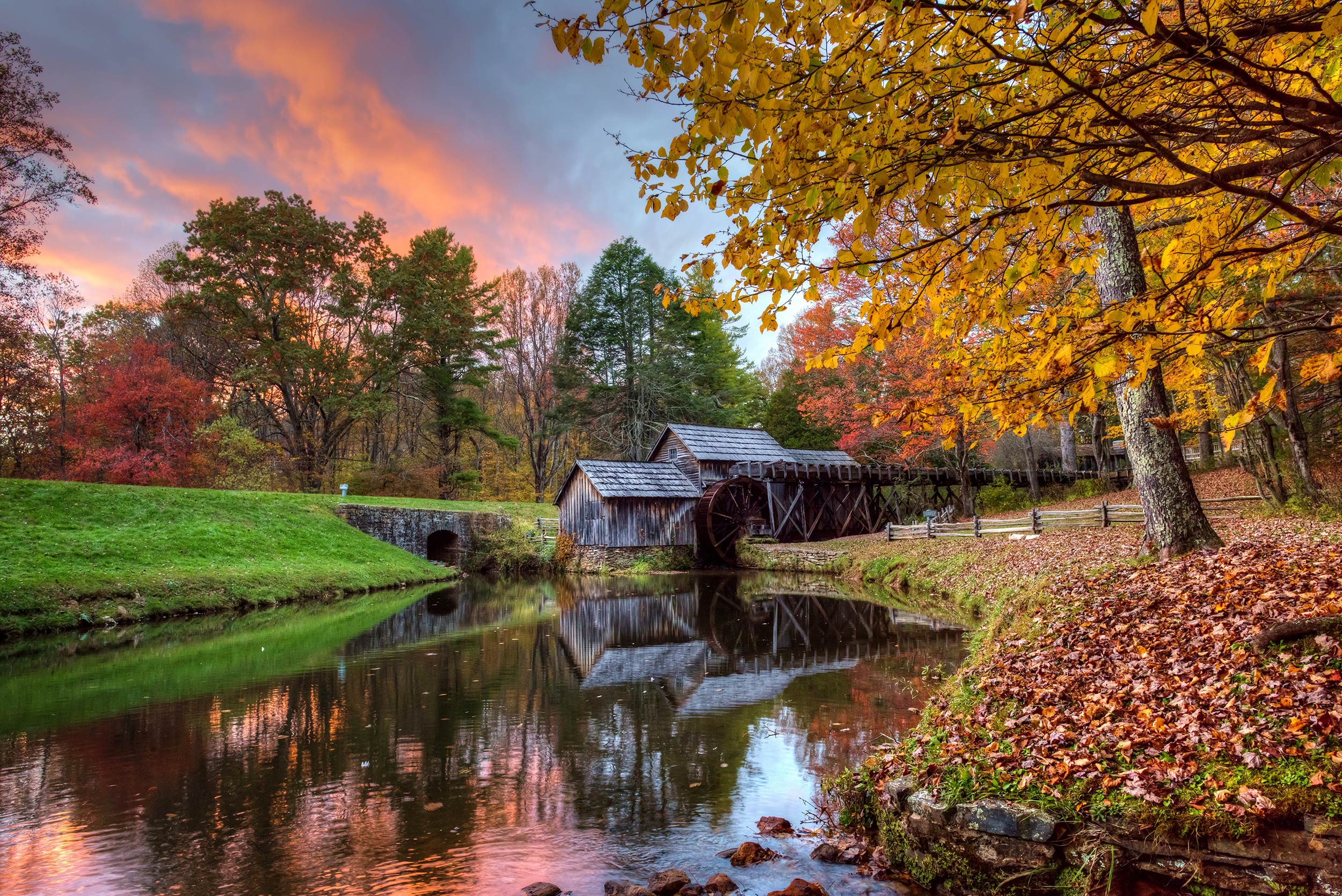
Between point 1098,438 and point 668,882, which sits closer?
point 668,882

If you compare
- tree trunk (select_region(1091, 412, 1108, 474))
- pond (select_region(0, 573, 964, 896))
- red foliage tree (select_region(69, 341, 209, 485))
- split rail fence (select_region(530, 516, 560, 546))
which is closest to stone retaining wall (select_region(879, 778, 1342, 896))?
pond (select_region(0, 573, 964, 896))

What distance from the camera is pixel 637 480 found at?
2673 centimetres

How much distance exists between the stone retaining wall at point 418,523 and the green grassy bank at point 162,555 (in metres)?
1.59

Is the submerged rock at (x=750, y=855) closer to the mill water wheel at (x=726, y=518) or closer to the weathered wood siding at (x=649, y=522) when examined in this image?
the weathered wood siding at (x=649, y=522)

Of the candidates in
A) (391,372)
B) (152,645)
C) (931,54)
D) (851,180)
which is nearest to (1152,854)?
(851,180)

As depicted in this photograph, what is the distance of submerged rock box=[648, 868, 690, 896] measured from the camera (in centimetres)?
369

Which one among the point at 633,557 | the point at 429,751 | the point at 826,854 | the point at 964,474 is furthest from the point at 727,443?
the point at 826,854

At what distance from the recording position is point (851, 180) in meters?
2.42

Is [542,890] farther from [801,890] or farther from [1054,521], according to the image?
[1054,521]

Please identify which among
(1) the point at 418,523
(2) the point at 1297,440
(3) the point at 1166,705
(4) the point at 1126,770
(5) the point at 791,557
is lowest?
(5) the point at 791,557

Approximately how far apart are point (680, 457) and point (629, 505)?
353 cm

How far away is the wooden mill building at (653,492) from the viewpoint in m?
26.4

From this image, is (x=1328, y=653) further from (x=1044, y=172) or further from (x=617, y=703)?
(x=617, y=703)

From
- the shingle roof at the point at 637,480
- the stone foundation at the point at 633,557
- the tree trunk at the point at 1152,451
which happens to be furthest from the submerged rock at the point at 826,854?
the stone foundation at the point at 633,557
